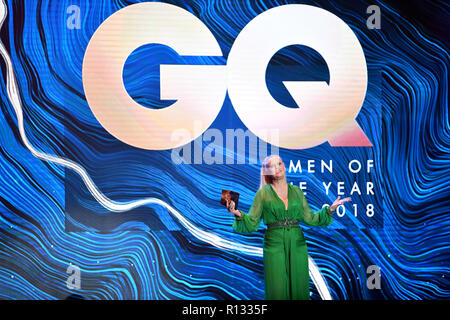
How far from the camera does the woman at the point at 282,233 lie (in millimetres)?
4141

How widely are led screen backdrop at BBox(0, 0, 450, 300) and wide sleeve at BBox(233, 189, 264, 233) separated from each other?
0.58 feet

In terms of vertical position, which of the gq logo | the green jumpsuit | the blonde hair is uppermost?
the gq logo

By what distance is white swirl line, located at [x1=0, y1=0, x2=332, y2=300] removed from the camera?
14.4ft

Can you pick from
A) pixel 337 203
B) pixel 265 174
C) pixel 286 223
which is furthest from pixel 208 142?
pixel 337 203

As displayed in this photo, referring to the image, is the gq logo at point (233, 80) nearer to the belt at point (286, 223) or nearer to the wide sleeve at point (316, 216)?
the wide sleeve at point (316, 216)

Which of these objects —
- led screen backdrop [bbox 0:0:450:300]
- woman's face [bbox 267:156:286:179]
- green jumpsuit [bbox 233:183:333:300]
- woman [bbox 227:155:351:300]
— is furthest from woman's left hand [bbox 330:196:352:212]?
woman's face [bbox 267:156:286:179]

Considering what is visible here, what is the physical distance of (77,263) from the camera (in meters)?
4.39

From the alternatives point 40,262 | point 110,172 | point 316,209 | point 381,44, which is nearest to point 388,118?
point 381,44

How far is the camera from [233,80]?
14.6 ft

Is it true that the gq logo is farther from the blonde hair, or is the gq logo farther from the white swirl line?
the white swirl line

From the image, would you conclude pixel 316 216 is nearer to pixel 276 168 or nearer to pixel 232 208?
pixel 276 168

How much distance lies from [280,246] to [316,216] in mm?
418

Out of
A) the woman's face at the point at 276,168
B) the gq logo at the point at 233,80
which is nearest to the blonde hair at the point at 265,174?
the woman's face at the point at 276,168

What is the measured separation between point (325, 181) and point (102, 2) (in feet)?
8.01
